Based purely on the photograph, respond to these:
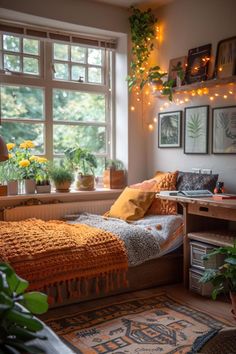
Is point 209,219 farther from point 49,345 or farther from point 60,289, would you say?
point 49,345

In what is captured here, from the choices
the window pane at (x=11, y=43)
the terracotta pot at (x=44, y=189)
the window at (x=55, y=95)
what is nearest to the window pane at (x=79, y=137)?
the window at (x=55, y=95)

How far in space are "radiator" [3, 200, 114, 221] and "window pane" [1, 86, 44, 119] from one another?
953 millimetres

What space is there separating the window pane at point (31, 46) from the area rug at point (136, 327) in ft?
8.58

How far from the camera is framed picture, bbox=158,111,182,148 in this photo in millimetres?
4039

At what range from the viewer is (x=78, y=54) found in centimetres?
434

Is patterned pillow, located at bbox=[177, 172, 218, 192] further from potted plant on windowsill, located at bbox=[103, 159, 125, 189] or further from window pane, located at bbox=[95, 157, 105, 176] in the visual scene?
window pane, located at bbox=[95, 157, 105, 176]

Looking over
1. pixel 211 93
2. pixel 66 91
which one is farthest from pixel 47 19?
pixel 211 93

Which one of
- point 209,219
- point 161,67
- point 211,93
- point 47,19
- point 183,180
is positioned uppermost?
point 47,19

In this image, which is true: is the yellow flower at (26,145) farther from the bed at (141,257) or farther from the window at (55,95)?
the bed at (141,257)

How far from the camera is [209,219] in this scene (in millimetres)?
3479

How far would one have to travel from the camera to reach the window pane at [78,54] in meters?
4.30

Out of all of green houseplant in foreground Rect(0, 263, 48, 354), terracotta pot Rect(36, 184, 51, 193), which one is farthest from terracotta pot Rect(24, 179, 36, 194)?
green houseplant in foreground Rect(0, 263, 48, 354)

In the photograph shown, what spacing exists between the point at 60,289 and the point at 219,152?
71.4 inches

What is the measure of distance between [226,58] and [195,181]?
1096 millimetres
